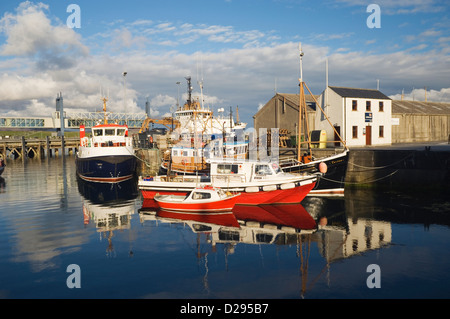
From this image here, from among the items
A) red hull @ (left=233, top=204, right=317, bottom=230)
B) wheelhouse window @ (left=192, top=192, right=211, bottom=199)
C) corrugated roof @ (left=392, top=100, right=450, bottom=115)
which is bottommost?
red hull @ (left=233, top=204, right=317, bottom=230)

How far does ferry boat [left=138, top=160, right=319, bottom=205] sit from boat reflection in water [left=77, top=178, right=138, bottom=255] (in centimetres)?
282

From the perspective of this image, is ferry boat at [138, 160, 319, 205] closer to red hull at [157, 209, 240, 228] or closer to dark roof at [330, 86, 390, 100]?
red hull at [157, 209, 240, 228]

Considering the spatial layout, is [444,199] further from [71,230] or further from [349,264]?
[71,230]

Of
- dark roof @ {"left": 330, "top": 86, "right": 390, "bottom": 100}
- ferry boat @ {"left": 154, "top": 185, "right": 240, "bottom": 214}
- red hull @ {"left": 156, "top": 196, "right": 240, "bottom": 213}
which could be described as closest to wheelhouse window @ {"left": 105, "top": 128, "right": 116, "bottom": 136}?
ferry boat @ {"left": 154, "top": 185, "right": 240, "bottom": 214}

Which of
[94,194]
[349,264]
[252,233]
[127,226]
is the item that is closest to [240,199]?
[252,233]

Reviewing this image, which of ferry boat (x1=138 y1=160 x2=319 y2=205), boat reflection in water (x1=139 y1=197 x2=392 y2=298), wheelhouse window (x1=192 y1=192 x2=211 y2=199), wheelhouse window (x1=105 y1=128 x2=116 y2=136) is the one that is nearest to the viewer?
boat reflection in water (x1=139 y1=197 x2=392 y2=298)

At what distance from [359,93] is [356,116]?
360 centimetres

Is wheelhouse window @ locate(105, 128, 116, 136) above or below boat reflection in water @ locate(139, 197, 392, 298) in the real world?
above

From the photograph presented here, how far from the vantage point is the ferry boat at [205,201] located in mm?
21484

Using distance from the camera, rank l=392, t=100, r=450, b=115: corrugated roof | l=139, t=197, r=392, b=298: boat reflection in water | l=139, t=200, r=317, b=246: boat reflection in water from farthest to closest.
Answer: l=392, t=100, r=450, b=115: corrugated roof → l=139, t=200, r=317, b=246: boat reflection in water → l=139, t=197, r=392, b=298: boat reflection in water

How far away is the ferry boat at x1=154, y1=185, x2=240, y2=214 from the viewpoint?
21.5 m

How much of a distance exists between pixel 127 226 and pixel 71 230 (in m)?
3.10

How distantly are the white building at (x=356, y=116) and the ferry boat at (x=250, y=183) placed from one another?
1623cm
